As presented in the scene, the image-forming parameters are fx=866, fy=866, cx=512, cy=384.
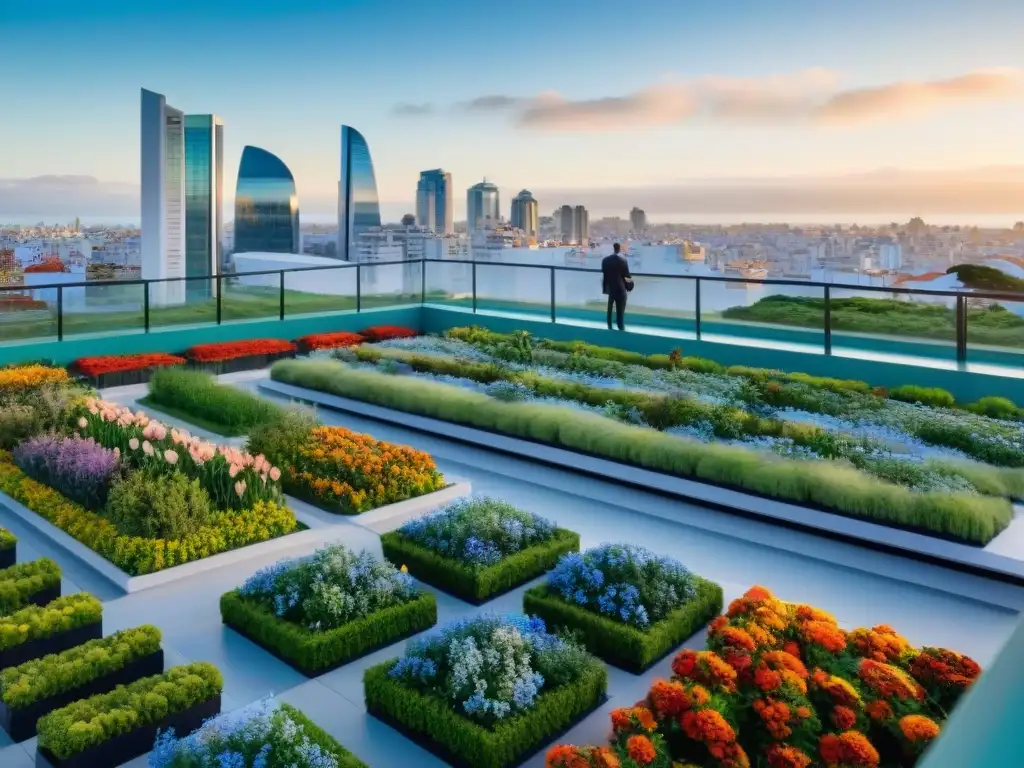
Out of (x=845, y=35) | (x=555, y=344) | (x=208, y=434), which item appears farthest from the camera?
(x=845, y=35)

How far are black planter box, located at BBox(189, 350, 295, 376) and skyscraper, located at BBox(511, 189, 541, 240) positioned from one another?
18343 mm

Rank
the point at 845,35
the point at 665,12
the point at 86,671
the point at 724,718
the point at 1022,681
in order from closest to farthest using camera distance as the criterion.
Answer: the point at 1022,681 < the point at 724,718 < the point at 86,671 < the point at 845,35 < the point at 665,12

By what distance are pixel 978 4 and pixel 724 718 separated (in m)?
18.0

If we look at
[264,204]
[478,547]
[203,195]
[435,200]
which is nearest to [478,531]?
[478,547]

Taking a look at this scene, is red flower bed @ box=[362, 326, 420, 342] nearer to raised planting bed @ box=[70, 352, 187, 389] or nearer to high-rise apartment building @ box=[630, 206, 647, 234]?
raised planting bed @ box=[70, 352, 187, 389]

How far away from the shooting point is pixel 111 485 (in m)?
6.98

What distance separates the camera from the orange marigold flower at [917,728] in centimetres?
368

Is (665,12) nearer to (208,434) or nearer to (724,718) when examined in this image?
(208,434)

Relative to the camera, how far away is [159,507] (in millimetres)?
6363

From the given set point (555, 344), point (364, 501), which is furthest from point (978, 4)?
point (364, 501)

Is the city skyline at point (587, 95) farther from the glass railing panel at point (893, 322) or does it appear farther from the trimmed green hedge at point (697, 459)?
the trimmed green hedge at point (697, 459)

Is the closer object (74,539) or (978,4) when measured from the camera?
(74,539)

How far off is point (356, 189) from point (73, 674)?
210 ft

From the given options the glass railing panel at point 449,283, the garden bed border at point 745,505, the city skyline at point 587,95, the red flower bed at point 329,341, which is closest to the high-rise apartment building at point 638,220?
the city skyline at point 587,95
